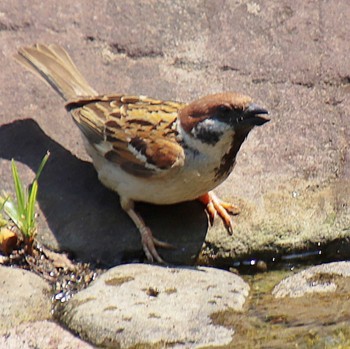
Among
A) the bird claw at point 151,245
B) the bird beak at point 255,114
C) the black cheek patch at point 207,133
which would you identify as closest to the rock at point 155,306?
the bird claw at point 151,245

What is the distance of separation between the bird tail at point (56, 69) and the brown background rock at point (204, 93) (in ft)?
0.53

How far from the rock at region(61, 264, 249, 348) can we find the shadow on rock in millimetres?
261

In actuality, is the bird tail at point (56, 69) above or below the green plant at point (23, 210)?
above

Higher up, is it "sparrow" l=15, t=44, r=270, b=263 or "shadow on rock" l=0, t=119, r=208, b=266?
"sparrow" l=15, t=44, r=270, b=263

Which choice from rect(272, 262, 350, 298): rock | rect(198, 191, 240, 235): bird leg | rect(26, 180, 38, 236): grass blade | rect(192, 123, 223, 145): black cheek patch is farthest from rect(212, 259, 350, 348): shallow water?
rect(26, 180, 38, 236): grass blade

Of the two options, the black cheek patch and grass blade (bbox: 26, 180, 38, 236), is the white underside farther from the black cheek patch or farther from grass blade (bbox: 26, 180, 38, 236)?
grass blade (bbox: 26, 180, 38, 236)

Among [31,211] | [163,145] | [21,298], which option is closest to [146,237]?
[163,145]

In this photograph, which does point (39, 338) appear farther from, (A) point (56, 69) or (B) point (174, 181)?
(A) point (56, 69)

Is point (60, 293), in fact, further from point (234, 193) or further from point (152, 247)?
point (234, 193)

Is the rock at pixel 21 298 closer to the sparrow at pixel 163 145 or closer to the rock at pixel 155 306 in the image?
the rock at pixel 155 306

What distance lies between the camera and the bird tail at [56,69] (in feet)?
19.7

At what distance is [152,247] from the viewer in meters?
5.33

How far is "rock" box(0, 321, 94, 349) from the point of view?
4.46 metres

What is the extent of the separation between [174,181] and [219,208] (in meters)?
0.30
